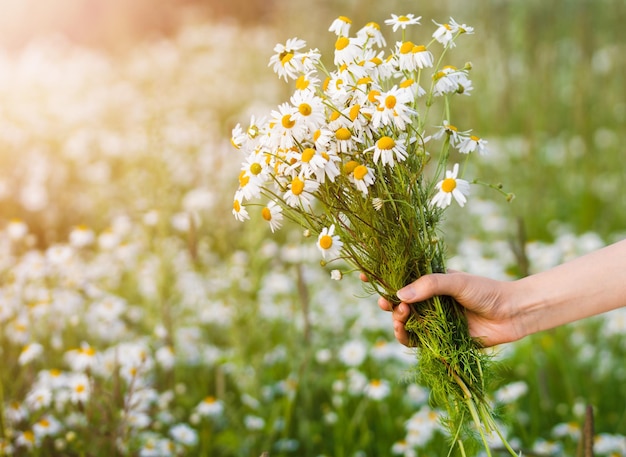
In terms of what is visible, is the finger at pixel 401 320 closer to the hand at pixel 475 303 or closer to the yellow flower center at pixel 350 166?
the hand at pixel 475 303

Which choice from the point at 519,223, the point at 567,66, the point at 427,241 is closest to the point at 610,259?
the point at 427,241

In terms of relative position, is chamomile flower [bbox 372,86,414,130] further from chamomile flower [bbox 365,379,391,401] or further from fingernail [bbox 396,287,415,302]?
chamomile flower [bbox 365,379,391,401]

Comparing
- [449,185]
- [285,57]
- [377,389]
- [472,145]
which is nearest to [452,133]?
[472,145]

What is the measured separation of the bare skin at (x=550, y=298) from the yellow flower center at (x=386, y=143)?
0.39 metres

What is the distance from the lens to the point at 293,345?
2.95m

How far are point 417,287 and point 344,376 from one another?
1452 millimetres

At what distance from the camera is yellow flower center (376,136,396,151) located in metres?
1.37

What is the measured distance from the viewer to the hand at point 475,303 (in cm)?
146

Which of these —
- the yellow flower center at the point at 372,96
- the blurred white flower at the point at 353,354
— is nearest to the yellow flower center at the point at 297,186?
the yellow flower center at the point at 372,96

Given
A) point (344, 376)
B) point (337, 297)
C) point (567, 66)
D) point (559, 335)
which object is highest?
point (567, 66)

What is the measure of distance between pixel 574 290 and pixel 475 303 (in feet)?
0.91

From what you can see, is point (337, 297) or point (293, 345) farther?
point (337, 297)

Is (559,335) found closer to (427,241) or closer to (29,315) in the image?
(427,241)

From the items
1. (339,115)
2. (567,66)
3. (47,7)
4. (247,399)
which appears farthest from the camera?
(47,7)
